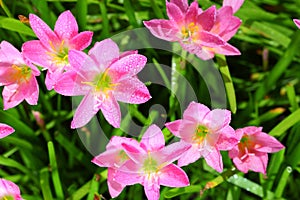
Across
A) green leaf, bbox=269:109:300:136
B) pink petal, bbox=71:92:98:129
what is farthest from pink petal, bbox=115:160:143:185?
green leaf, bbox=269:109:300:136

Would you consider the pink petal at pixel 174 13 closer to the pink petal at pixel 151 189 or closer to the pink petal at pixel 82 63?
the pink petal at pixel 82 63

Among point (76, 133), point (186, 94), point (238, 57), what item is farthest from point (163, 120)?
point (238, 57)

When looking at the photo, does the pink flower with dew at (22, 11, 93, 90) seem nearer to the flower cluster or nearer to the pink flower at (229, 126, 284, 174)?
the flower cluster

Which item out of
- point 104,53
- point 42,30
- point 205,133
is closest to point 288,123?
point 205,133

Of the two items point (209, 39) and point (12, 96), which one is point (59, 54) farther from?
point (209, 39)

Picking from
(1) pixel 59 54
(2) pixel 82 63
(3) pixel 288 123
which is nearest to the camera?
(2) pixel 82 63

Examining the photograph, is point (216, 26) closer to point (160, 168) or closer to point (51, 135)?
point (160, 168)
